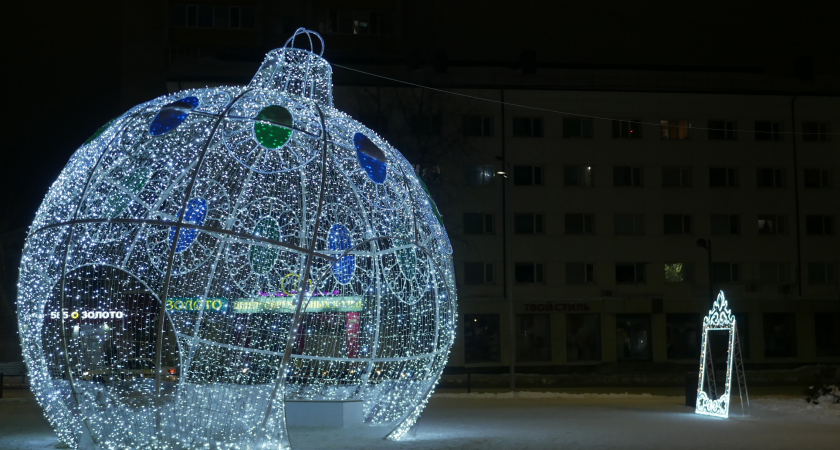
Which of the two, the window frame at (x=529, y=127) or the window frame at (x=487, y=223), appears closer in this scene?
the window frame at (x=487, y=223)

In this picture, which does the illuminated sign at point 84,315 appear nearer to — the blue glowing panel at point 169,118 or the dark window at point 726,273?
the blue glowing panel at point 169,118

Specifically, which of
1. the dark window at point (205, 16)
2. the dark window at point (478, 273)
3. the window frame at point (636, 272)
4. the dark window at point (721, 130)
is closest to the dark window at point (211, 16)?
the dark window at point (205, 16)

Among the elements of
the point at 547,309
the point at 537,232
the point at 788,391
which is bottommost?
the point at 788,391

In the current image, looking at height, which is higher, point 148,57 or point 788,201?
point 148,57

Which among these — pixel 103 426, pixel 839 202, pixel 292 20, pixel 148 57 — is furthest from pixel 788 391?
pixel 148 57

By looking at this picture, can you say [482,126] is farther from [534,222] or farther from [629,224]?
[629,224]

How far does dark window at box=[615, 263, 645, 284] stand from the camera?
3916 cm

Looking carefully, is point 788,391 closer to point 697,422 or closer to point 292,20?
point 697,422

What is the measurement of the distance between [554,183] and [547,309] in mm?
5380

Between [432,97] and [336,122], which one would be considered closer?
[336,122]

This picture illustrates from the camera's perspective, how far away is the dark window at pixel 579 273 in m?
38.8

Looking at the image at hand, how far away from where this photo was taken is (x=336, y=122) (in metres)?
12.7

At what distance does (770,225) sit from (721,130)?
15.5 ft

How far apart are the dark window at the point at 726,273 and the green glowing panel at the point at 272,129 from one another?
31355mm
